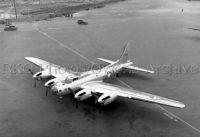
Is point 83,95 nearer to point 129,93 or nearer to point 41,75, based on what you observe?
point 129,93

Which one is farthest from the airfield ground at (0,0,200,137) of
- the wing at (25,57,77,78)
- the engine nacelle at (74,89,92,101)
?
the wing at (25,57,77,78)

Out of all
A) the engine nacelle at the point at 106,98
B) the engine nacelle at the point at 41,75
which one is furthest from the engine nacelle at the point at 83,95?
the engine nacelle at the point at 41,75

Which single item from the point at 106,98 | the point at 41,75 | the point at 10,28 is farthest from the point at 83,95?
the point at 10,28

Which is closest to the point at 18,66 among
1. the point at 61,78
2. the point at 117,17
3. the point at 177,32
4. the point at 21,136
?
the point at 61,78

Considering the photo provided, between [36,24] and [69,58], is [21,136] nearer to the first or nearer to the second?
[69,58]

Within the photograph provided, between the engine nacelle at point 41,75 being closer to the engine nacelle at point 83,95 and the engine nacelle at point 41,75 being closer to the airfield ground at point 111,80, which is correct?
the airfield ground at point 111,80

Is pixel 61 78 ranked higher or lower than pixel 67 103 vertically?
higher
